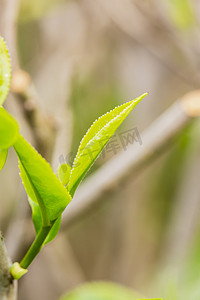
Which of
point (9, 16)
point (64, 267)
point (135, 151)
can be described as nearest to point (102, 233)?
point (64, 267)

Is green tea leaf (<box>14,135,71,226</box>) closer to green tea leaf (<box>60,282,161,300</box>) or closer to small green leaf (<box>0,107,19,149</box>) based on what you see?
small green leaf (<box>0,107,19,149</box>)

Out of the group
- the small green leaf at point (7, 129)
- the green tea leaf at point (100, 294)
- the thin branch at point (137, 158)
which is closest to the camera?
the small green leaf at point (7, 129)

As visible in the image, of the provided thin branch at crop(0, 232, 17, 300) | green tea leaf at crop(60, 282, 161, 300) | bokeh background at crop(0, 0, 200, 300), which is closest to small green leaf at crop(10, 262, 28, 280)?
thin branch at crop(0, 232, 17, 300)

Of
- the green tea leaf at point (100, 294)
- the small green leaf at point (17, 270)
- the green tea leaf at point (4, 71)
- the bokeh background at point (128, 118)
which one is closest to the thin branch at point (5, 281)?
the small green leaf at point (17, 270)

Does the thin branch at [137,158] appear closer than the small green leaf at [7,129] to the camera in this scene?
No

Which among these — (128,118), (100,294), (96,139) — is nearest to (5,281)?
(96,139)

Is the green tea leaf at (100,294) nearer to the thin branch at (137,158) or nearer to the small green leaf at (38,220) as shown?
the thin branch at (137,158)

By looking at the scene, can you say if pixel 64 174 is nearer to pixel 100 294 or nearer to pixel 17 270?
pixel 17 270
